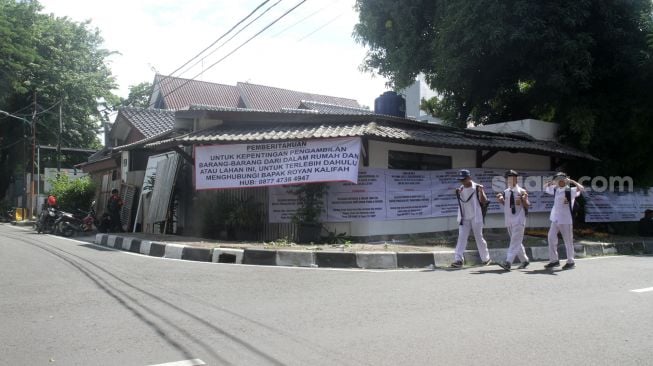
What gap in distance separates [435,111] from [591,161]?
6.68 meters

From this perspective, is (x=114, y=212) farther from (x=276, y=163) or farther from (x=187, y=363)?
(x=187, y=363)

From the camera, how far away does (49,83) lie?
2989cm

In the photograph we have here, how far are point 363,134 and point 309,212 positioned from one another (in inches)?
80.5

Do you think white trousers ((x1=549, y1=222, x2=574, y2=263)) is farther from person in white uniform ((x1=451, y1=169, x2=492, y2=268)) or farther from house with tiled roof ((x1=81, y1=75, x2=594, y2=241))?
house with tiled roof ((x1=81, y1=75, x2=594, y2=241))

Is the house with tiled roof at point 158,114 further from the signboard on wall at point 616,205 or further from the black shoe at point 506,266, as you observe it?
the signboard on wall at point 616,205

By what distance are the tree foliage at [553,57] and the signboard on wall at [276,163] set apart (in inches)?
227

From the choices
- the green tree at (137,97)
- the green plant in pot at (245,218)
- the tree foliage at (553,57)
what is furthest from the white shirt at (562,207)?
the green tree at (137,97)

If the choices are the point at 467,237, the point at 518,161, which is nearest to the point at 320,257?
the point at 467,237

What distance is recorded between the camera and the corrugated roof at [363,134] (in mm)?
10805

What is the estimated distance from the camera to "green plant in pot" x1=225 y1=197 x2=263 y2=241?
11.5 meters

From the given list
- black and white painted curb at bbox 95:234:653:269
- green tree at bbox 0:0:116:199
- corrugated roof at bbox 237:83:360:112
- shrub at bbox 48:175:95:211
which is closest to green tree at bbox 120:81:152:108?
green tree at bbox 0:0:116:199

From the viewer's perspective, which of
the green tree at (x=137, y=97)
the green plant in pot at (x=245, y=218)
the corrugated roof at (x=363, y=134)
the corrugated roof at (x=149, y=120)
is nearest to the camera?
the corrugated roof at (x=363, y=134)

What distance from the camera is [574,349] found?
3967mm

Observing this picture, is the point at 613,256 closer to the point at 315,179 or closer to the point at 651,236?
the point at 651,236
